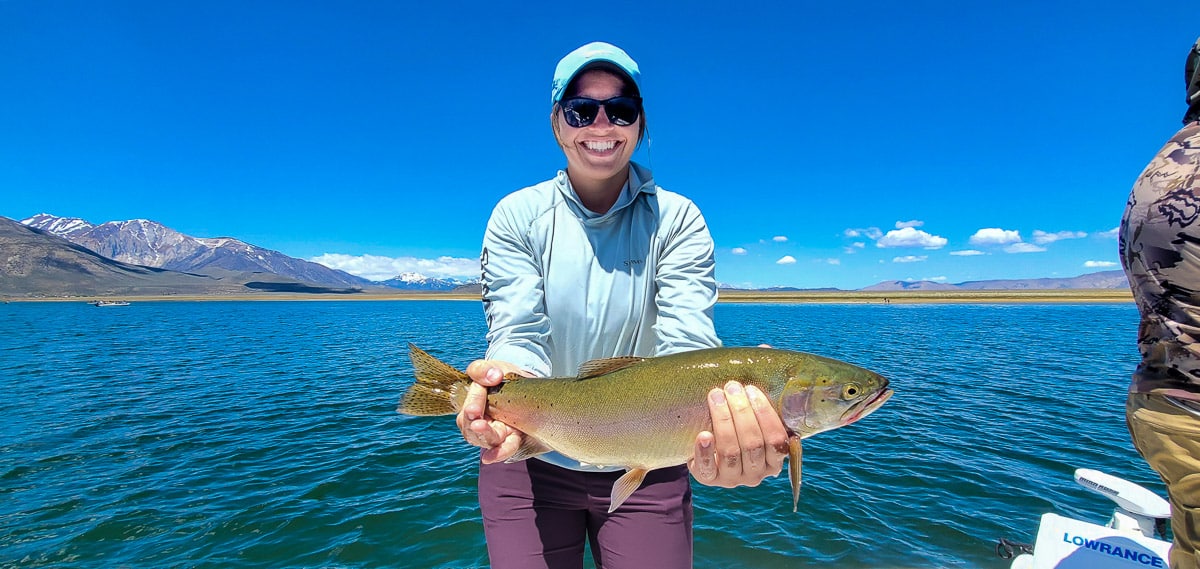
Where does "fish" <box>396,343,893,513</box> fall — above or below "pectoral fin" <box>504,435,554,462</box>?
above

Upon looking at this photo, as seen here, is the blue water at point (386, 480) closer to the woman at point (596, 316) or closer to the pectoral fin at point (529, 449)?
the woman at point (596, 316)

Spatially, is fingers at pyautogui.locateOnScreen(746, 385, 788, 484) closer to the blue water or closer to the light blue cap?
the light blue cap

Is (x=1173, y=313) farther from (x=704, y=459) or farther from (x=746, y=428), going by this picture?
(x=704, y=459)

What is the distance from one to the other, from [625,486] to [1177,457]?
3.06 m

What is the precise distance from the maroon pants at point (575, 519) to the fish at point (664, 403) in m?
0.25

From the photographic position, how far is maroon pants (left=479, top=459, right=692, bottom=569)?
3.23m

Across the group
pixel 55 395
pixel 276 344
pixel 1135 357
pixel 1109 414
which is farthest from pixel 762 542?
pixel 276 344

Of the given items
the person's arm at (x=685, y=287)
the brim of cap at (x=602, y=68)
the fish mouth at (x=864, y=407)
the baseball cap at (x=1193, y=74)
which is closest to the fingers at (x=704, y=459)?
the person's arm at (x=685, y=287)

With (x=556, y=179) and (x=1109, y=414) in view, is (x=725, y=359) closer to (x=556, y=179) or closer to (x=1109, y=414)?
(x=556, y=179)

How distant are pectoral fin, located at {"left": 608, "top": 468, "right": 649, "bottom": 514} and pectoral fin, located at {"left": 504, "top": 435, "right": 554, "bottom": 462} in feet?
1.54

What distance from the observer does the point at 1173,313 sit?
9.76 feet

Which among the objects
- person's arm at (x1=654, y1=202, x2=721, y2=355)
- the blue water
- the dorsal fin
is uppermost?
person's arm at (x1=654, y1=202, x2=721, y2=355)

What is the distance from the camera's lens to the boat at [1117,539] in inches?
195

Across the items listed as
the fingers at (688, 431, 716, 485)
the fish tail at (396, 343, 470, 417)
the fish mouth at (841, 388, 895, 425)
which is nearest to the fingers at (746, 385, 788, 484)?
the fingers at (688, 431, 716, 485)
